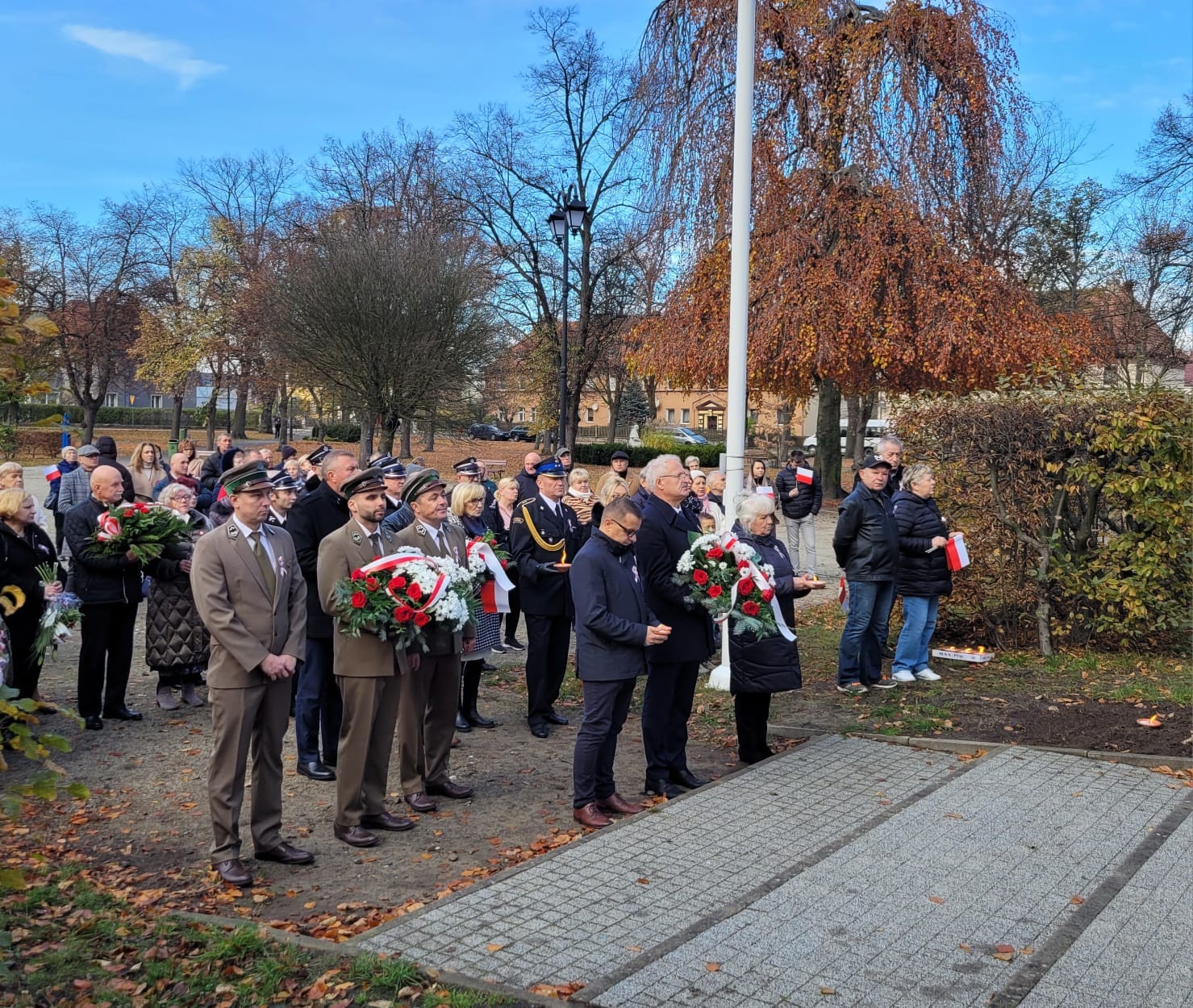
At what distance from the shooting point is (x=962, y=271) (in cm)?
2523

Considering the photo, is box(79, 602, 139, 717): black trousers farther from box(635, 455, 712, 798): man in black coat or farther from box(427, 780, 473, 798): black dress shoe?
box(635, 455, 712, 798): man in black coat

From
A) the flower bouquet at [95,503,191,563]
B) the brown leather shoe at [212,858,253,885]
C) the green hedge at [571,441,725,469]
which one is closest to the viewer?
the brown leather shoe at [212,858,253,885]

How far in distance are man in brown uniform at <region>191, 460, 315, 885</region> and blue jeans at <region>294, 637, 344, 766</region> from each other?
4.73 ft

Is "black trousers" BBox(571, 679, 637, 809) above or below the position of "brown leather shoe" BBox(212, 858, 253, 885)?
above

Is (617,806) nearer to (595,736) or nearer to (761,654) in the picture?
(595,736)

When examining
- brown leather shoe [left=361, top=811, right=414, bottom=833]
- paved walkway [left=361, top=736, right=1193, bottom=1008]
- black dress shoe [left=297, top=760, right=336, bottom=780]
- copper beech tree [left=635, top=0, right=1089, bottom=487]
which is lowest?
black dress shoe [left=297, top=760, right=336, bottom=780]

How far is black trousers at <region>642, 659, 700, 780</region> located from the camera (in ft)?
23.7

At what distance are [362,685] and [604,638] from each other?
141 centimetres

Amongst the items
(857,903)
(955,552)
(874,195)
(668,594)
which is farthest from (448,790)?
(874,195)

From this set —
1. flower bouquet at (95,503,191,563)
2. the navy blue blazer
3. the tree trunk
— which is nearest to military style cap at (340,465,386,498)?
the navy blue blazer

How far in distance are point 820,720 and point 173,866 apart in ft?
16.7

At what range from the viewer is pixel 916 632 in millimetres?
10266

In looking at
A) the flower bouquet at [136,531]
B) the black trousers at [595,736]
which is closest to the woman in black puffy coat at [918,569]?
the black trousers at [595,736]

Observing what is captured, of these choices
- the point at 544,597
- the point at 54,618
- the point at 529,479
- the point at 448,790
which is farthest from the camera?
the point at 529,479
